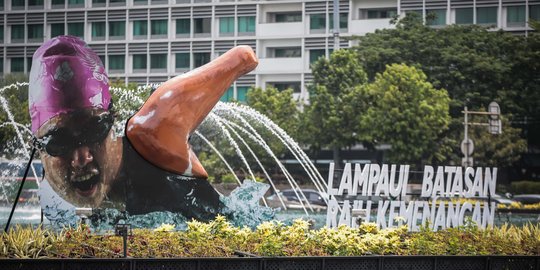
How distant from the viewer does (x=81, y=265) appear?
14.0 m

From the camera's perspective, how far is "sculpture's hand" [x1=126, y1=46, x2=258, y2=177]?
21656 millimetres

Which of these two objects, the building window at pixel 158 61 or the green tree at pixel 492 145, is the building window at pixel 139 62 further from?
the green tree at pixel 492 145

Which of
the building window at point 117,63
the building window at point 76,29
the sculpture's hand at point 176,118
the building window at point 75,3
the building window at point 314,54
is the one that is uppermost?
the building window at point 75,3

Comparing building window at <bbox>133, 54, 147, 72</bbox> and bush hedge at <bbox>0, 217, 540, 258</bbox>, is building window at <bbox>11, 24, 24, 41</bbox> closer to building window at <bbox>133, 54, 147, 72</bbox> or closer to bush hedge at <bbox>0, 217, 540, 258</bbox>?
building window at <bbox>133, 54, 147, 72</bbox>

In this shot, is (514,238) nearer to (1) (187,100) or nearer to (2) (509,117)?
(1) (187,100)

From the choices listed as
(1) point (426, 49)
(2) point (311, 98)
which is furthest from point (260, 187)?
(1) point (426, 49)

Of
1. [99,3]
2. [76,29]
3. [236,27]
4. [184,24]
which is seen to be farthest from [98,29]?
[236,27]

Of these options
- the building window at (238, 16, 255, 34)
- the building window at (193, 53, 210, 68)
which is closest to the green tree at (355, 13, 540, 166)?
the building window at (238, 16, 255, 34)

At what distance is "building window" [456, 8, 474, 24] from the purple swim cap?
191ft

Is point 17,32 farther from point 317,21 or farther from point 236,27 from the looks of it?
point 317,21

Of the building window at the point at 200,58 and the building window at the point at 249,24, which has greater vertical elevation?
the building window at the point at 249,24

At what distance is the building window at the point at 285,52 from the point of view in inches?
3172

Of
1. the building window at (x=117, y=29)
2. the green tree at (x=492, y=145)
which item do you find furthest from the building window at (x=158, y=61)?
the green tree at (x=492, y=145)

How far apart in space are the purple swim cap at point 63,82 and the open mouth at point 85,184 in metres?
1.42
